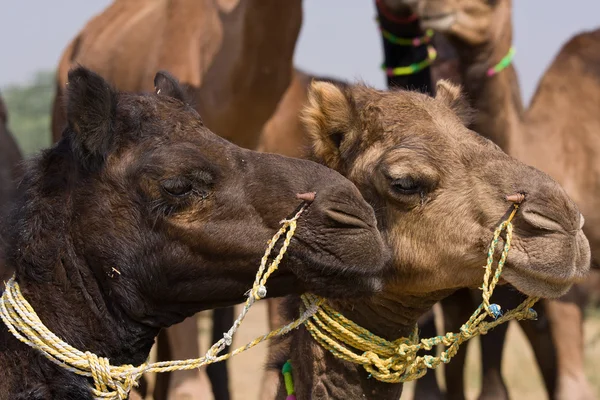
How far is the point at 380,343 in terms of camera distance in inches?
172

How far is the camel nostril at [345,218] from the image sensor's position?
3738 mm

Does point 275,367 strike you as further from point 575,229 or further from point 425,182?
point 575,229

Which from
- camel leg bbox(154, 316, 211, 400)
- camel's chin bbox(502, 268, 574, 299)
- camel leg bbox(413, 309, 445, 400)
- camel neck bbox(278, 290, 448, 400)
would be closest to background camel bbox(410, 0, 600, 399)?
camel leg bbox(413, 309, 445, 400)

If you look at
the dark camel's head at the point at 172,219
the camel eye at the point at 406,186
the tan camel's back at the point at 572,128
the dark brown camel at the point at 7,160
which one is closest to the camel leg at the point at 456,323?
the tan camel's back at the point at 572,128

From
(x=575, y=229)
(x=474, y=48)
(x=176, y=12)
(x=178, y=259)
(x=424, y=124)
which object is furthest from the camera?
(x=176, y=12)

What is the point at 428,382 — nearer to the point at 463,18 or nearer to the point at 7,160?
the point at 463,18

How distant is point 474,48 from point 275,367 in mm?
2591

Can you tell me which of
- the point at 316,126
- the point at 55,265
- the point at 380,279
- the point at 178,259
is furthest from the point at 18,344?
the point at 316,126

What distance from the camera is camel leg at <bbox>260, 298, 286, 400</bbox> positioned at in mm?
4832

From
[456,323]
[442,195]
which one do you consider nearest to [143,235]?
[442,195]

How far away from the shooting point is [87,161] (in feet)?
12.5

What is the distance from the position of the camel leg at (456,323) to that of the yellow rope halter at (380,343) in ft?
9.10

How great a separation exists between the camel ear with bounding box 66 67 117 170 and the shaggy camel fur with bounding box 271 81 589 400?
1018 mm

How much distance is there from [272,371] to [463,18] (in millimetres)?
2414
